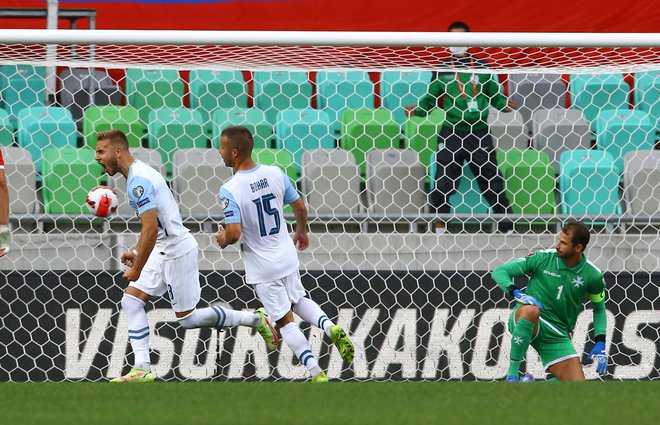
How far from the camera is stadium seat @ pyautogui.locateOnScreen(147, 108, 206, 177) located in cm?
912

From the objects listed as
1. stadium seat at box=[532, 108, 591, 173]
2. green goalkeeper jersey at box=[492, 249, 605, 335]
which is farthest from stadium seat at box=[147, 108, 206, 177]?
green goalkeeper jersey at box=[492, 249, 605, 335]

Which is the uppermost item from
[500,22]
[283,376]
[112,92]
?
[500,22]

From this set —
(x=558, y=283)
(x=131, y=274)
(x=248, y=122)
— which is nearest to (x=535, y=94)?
(x=248, y=122)

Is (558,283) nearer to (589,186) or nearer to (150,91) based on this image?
(589,186)

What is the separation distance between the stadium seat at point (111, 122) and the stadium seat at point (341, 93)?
5.06 feet

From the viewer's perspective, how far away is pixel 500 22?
12.6m

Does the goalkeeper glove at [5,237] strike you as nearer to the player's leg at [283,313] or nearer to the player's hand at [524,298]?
the player's leg at [283,313]

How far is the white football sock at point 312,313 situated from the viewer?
7.11 meters

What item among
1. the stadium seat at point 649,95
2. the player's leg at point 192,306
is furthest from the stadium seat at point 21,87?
the stadium seat at point 649,95

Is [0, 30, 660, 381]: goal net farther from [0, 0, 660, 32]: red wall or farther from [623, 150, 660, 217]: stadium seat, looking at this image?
[0, 0, 660, 32]: red wall

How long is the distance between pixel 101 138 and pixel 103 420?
2466 millimetres

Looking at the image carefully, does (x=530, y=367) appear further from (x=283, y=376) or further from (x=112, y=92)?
(x=112, y=92)

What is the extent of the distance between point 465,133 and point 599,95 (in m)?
2.09

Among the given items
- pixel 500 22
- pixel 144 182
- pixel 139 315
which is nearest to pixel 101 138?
pixel 144 182
